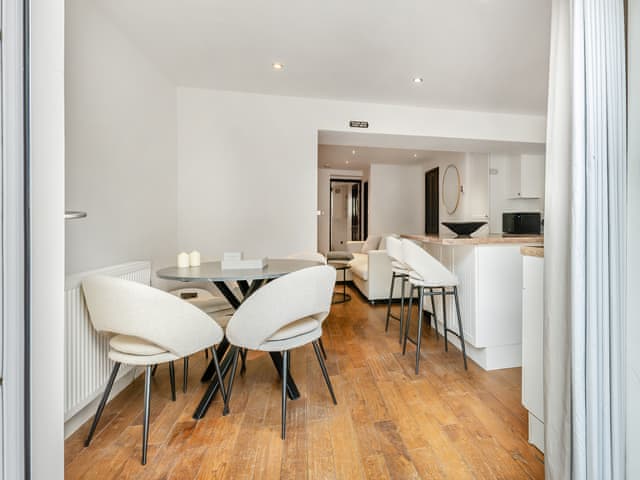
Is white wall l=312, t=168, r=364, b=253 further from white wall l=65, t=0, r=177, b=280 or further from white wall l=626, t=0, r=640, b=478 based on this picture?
white wall l=626, t=0, r=640, b=478

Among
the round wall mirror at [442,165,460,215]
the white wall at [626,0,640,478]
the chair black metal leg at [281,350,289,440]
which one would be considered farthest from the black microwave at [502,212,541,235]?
the chair black metal leg at [281,350,289,440]

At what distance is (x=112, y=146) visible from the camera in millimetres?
2100

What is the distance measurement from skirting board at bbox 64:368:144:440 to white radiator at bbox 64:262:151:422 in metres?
0.11

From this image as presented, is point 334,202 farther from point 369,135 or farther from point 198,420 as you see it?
point 198,420

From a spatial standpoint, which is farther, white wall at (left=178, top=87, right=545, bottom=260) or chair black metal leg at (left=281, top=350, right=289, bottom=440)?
white wall at (left=178, top=87, right=545, bottom=260)

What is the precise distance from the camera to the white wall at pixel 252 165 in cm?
334

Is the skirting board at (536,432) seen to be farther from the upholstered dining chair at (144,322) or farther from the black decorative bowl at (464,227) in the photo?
the upholstered dining chair at (144,322)

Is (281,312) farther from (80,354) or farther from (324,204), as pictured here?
(324,204)

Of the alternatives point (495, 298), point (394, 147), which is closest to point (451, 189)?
point (394, 147)

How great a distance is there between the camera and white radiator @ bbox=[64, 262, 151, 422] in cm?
151

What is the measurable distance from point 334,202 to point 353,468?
617 cm

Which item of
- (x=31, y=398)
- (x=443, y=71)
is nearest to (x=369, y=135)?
(x=443, y=71)

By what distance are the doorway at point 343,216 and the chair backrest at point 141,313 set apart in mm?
5821

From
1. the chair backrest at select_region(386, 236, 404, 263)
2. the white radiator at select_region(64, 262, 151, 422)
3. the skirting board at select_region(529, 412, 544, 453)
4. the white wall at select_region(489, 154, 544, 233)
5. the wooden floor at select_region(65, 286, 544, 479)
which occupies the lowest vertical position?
the wooden floor at select_region(65, 286, 544, 479)
